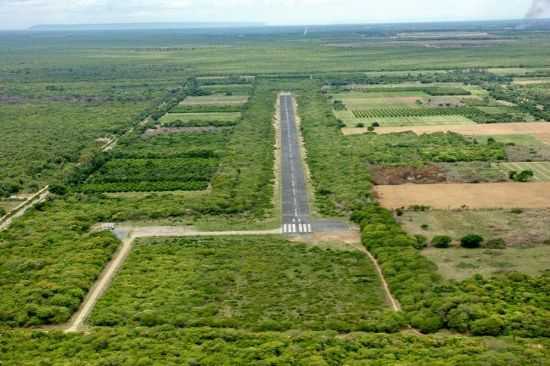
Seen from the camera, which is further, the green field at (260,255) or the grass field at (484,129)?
the grass field at (484,129)

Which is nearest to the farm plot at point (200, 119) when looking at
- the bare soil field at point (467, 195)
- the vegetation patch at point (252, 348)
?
the bare soil field at point (467, 195)

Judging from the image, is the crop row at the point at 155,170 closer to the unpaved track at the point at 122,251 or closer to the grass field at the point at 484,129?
the unpaved track at the point at 122,251

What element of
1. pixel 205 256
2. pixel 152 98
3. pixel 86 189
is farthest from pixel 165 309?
pixel 152 98

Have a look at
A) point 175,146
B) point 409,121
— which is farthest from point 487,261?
point 409,121

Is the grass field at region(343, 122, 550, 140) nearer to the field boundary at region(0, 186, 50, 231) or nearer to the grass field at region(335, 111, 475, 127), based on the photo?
the grass field at region(335, 111, 475, 127)

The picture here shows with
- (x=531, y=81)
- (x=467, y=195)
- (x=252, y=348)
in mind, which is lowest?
(x=531, y=81)

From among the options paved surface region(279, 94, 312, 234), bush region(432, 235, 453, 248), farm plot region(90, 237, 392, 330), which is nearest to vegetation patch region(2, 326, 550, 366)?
farm plot region(90, 237, 392, 330)

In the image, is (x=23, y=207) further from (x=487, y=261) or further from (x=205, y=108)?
(x=205, y=108)
